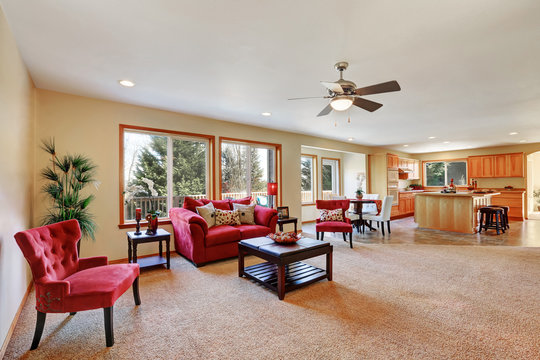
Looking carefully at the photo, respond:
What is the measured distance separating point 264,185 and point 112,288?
15.5 feet

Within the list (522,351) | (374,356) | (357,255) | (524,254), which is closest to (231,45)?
(374,356)

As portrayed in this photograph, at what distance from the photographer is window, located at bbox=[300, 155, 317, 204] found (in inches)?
339

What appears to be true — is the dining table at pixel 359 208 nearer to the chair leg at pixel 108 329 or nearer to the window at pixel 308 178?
the window at pixel 308 178

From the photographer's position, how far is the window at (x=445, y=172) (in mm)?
10305

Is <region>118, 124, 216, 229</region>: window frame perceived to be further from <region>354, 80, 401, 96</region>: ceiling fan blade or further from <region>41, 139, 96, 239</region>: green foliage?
<region>354, 80, 401, 96</region>: ceiling fan blade

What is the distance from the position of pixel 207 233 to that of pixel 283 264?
1557 mm

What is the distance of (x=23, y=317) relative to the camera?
8.09ft

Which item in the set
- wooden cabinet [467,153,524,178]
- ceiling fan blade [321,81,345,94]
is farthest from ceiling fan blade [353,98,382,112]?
wooden cabinet [467,153,524,178]

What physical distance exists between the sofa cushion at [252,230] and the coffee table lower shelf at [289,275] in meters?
0.70

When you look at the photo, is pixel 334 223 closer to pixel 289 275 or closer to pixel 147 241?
pixel 289 275

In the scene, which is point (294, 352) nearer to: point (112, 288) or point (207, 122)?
point (112, 288)

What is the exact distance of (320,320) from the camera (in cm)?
237

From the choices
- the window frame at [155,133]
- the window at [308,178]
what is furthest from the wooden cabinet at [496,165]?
the window frame at [155,133]

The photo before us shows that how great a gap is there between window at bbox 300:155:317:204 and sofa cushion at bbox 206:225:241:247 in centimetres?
465
